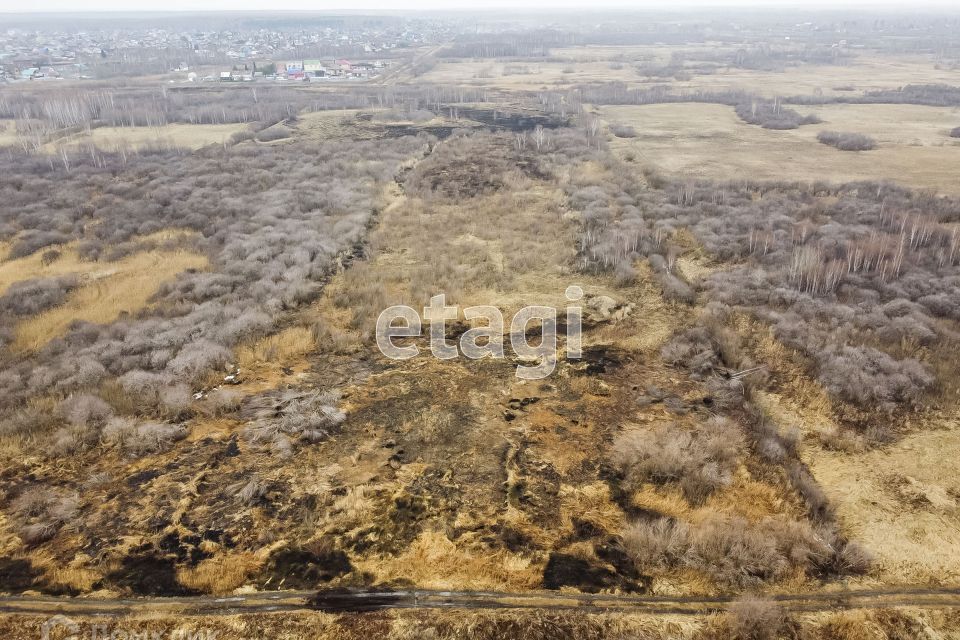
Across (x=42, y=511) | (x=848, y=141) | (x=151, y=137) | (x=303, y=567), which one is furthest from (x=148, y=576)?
(x=151, y=137)

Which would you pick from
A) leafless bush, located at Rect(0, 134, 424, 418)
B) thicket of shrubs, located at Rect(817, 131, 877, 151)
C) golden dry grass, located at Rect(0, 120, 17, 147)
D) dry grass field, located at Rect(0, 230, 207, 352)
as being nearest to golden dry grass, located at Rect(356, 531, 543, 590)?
leafless bush, located at Rect(0, 134, 424, 418)

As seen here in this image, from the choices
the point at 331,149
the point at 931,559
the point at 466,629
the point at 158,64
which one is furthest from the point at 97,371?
the point at 158,64

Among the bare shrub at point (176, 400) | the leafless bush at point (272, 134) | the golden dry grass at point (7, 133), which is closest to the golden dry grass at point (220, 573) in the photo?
the bare shrub at point (176, 400)

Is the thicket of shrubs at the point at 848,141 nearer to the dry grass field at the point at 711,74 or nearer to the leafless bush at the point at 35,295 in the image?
the dry grass field at the point at 711,74

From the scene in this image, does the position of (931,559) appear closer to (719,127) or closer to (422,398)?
(422,398)

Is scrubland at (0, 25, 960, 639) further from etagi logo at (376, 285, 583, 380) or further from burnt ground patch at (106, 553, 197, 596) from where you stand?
etagi logo at (376, 285, 583, 380)

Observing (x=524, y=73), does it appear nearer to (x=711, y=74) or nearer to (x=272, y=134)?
(x=711, y=74)
